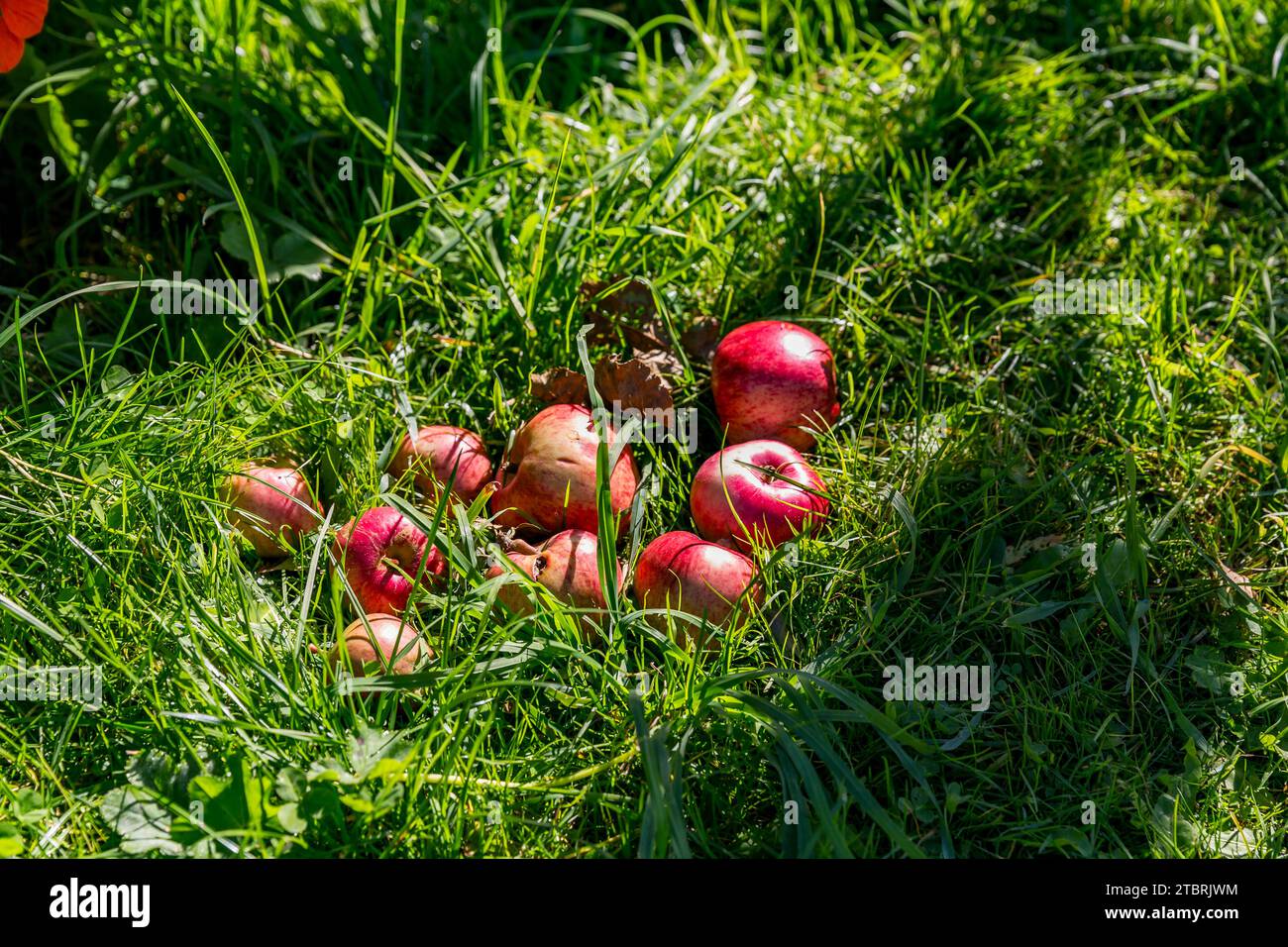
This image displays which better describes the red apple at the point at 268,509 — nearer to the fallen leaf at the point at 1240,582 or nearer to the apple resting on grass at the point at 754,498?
the apple resting on grass at the point at 754,498

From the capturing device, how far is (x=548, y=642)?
235cm

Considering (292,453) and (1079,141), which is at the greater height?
(1079,141)

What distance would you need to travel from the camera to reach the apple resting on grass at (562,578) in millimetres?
2492

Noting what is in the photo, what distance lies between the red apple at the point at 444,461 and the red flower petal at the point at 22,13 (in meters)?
1.31

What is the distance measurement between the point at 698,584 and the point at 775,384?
26.1 inches

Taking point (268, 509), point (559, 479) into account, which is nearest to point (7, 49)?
point (268, 509)

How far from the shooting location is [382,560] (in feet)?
8.16

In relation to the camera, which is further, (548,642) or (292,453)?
(292,453)

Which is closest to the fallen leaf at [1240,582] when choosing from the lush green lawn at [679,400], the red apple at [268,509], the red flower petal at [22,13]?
the lush green lawn at [679,400]

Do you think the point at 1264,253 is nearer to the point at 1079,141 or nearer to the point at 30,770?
the point at 1079,141

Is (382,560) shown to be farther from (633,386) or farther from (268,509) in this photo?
(633,386)
